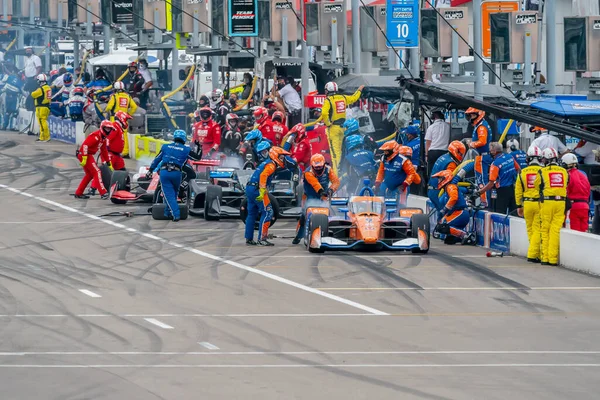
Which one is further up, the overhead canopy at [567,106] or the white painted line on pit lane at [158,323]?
the overhead canopy at [567,106]

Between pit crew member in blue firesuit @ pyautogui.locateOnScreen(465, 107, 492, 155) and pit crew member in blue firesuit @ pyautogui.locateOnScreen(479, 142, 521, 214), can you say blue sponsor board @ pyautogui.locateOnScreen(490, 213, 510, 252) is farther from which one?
pit crew member in blue firesuit @ pyautogui.locateOnScreen(465, 107, 492, 155)

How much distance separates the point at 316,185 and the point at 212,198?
11.2 ft

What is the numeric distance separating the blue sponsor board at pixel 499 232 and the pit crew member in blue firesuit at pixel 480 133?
2.79 metres

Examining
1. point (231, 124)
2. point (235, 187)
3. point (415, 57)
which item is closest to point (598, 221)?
point (235, 187)

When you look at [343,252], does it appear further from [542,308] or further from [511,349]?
[511,349]

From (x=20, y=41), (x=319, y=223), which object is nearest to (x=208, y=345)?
(x=319, y=223)

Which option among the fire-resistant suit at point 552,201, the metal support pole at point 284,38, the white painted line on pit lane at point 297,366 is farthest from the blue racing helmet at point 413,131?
the white painted line on pit lane at point 297,366

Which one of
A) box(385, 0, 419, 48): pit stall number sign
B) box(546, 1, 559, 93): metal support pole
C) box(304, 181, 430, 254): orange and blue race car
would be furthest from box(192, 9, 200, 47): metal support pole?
box(304, 181, 430, 254): orange and blue race car

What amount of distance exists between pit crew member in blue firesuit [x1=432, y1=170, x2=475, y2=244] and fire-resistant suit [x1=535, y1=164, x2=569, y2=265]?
2290 millimetres

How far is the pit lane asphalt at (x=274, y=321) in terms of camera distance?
10789 millimetres

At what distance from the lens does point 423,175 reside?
23.1 m

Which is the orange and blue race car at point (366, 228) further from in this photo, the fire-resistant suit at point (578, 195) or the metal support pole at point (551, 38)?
the metal support pole at point (551, 38)

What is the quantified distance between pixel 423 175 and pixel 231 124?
233 inches

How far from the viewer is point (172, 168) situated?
2272 centimetres
